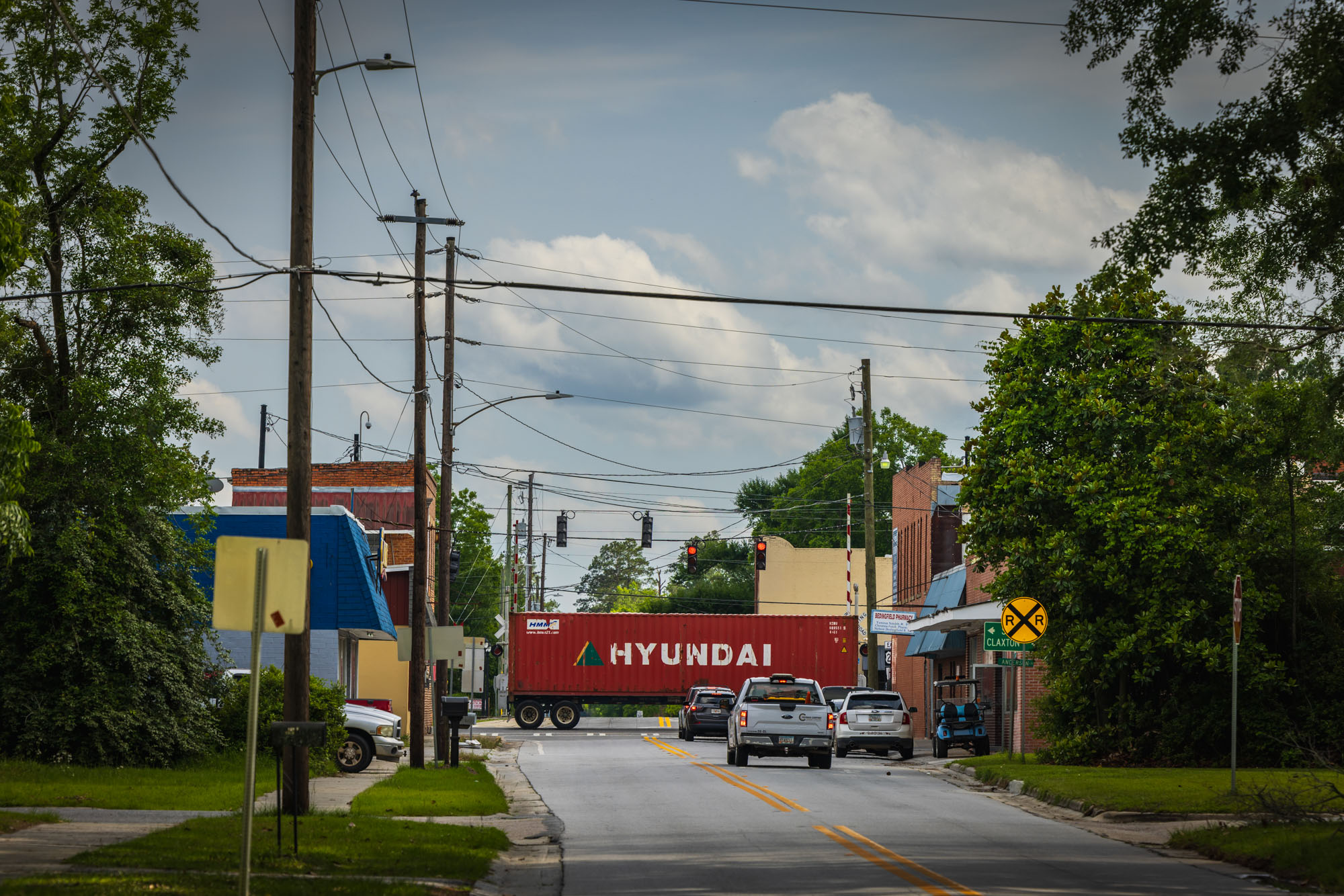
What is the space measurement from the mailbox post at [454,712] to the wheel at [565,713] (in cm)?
2474

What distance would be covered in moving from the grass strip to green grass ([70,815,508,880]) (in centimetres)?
68

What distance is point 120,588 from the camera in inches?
941

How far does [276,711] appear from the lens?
79.6ft

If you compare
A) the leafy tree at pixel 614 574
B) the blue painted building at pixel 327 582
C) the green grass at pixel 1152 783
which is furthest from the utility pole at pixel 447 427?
the leafy tree at pixel 614 574

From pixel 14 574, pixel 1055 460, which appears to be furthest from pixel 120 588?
pixel 1055 460

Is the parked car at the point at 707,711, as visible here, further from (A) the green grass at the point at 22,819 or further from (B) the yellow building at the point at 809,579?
(B) the yellow building at the point at 809,579

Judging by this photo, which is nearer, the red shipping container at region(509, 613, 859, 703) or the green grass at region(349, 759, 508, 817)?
the green grass at region(349, 759, 508, 817)

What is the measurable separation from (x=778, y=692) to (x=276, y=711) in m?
10.3

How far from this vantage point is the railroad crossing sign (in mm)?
26609

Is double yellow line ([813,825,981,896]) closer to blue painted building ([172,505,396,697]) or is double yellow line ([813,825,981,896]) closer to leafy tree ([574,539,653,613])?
blue painted building ([172,505,396,697])

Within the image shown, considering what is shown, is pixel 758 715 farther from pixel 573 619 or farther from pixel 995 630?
pixel 573 619

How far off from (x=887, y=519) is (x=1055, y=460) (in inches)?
2970

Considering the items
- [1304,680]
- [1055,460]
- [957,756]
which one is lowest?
[957,756]

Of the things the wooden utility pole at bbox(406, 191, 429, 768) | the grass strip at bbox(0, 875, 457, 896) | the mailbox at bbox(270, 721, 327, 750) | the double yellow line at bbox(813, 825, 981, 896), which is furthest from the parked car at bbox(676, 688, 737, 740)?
the grass strip at bbox(0, 875, 457, 896)
